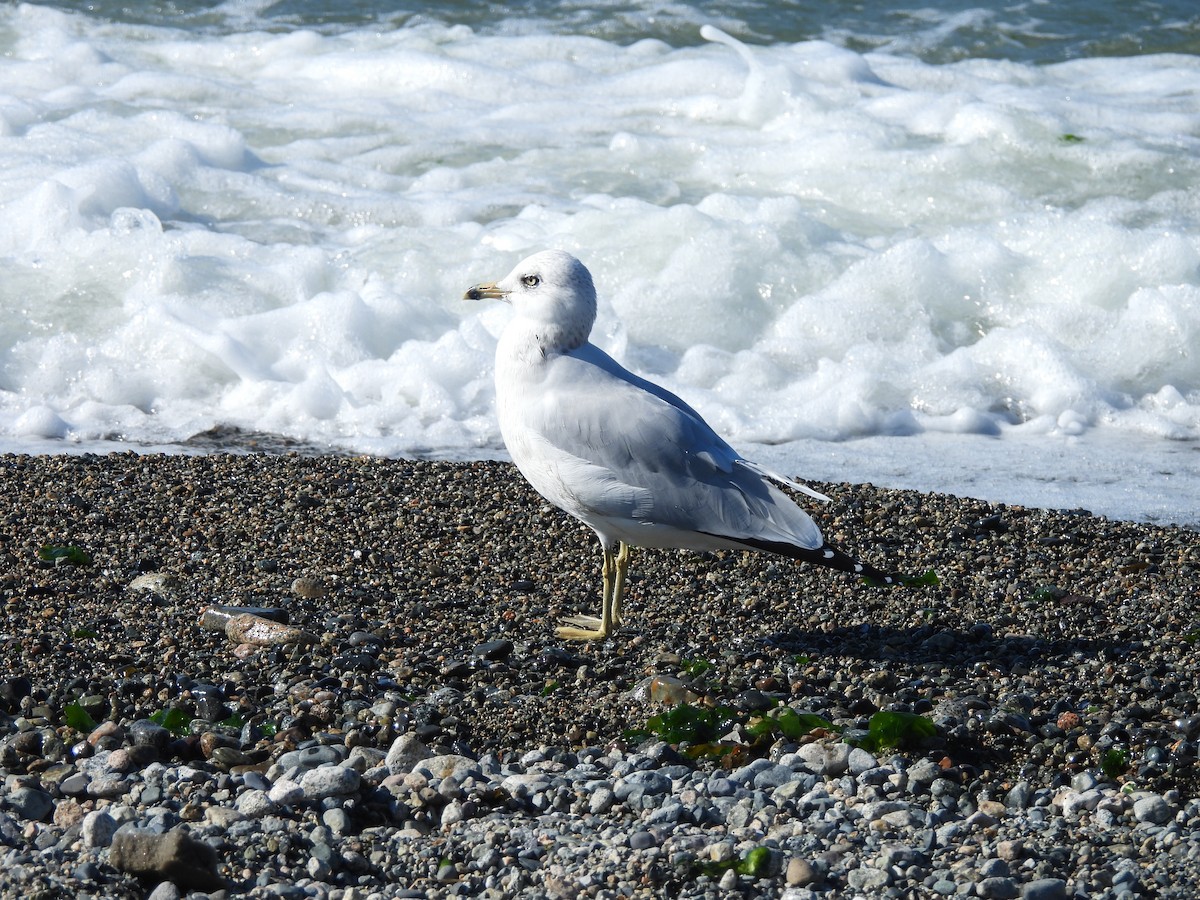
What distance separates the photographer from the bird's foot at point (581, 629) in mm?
4051

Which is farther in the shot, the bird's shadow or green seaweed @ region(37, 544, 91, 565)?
green seaweed @ region(37, 544, 91, 565)

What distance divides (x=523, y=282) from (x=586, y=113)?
25.9 feet

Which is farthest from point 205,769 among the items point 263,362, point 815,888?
point 263,362

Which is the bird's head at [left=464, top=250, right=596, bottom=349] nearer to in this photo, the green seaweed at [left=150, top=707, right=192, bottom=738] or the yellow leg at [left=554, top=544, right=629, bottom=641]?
the yellow leg at [left=554, top=544, right=629, bottom=641]

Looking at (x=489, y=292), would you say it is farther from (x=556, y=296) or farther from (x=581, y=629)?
(x=581, y=629)

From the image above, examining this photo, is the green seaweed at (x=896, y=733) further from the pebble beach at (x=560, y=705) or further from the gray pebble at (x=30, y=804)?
the gray pebble at (x=30, y=804)

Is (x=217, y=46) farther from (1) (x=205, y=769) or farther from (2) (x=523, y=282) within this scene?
(1) (x=205, y=769)

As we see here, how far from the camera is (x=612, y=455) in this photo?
12.8 ft

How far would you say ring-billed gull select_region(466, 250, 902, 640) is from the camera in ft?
12.8

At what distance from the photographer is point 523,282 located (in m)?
4.21

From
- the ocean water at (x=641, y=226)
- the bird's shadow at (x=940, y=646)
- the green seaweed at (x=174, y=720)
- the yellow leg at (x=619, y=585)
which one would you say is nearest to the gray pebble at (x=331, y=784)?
the green seaweed at (x=174, y=720)

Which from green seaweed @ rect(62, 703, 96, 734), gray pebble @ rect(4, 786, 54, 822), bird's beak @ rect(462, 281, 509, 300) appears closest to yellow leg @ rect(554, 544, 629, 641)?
bird's beak @ rect(462, 281, 509, 300)

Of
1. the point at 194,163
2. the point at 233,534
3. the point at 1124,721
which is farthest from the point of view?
the point at 194,163

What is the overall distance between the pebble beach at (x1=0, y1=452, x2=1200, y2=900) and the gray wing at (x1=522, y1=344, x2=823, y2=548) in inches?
15.2
